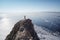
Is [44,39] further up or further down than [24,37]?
further down

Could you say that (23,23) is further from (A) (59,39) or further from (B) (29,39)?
(A) (59,39)

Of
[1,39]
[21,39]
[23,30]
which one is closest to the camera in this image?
[21,39]

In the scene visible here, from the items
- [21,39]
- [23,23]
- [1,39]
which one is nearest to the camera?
[21,39]

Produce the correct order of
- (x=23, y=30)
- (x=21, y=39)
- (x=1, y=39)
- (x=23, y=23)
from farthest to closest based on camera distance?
(x=1, y=39) → (x=23, y=23) → (x=23, y=30) → (x=21, y=39)

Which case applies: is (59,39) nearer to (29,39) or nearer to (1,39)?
(1,39)

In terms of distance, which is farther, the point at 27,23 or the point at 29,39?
the point at 27,23

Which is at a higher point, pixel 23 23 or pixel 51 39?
pixel 23 23

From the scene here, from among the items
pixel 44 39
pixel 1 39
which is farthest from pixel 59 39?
pixel 1 39

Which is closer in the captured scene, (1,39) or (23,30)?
(23,30)

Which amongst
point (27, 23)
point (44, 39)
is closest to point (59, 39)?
point (44, 39)
